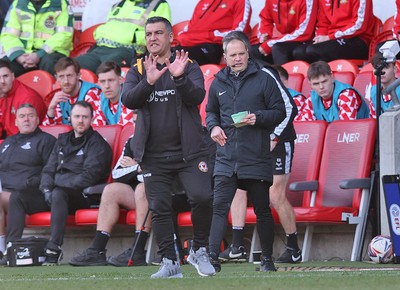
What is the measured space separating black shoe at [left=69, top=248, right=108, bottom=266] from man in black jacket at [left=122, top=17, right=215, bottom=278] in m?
3.09

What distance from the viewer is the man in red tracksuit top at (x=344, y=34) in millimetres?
12781

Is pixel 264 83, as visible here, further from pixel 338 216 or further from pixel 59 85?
pixel 59 85

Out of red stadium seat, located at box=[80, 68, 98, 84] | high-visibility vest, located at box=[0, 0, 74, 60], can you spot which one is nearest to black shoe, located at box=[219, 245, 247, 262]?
red stadium seat, located at box=[80, 68, 98, 84]

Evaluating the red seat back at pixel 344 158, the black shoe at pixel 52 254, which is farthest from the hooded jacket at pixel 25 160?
the red seat back at pixel 344 158

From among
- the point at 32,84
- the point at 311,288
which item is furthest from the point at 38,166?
the point at 311,288

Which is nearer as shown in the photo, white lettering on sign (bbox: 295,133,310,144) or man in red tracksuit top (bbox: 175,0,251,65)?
white lettering on sign (bbox: 295,133,310,144)

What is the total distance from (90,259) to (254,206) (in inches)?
123

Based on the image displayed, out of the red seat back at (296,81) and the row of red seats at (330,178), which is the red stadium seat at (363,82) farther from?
the row of red seats at (330,178)

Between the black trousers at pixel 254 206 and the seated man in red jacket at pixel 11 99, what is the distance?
17.4ft

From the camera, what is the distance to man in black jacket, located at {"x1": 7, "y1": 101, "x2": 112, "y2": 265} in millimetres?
11594

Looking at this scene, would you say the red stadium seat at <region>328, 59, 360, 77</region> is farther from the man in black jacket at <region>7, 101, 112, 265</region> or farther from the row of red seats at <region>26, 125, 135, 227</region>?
the man in black jacket at <region>7, 101, 112, 265</region>

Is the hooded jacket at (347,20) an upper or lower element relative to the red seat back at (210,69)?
upper

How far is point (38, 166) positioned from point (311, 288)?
6254mm

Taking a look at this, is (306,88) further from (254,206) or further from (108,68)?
(254,206)
